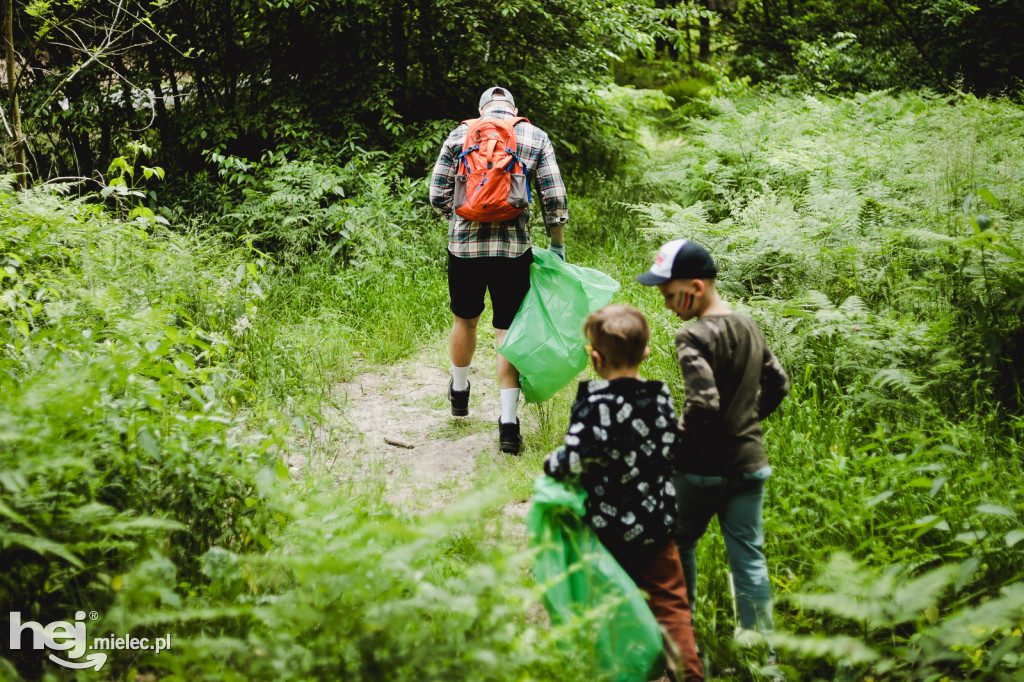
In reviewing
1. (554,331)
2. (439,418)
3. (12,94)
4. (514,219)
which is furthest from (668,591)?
(12,94)

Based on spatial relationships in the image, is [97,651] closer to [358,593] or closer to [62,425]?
[62,425]

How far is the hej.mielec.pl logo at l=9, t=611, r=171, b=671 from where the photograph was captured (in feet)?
7.32

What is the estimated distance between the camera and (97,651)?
227 cm

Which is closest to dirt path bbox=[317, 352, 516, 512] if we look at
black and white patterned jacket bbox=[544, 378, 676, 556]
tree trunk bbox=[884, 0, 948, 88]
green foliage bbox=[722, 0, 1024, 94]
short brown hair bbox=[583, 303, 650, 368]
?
black and white patterned jacket bbox=[544, 378, 676, 556]

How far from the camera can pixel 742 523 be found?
251 cm

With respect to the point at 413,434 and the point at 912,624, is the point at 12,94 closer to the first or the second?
the point at 413,434

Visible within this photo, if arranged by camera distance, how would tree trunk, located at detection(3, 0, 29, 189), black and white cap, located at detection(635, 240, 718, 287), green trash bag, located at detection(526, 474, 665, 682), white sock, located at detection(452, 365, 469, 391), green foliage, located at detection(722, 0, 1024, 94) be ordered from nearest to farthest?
green trash bag, located at detection(526, 474, 665, 682) < black and white cap, located at detection(635, 240, 718, 287) < white sock, located at detection(452, 365, 469, 391) < tree trunk, located at detection(3, 0, 29, 189) < green foliage, located at detection(722, 0, 1024, 94)

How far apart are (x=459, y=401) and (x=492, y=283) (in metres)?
0.99

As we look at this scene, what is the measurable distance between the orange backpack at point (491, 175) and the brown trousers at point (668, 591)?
2.36 m

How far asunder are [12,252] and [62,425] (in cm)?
281

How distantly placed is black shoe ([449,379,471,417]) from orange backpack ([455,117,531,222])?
52.8 inches

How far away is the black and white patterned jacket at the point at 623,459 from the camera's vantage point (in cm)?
228

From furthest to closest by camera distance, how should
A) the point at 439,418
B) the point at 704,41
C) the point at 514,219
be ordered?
1. the point at 704,41
2. the point at 439,418
3. the point at 514,219

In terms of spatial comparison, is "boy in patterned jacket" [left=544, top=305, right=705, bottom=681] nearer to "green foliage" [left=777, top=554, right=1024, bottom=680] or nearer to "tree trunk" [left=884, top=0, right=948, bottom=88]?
"green foliage" [left=777, top=554, right=1024, bottom=680]
